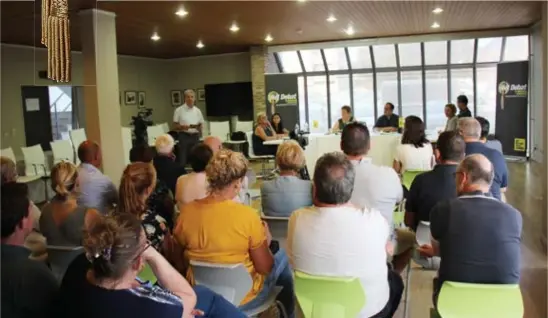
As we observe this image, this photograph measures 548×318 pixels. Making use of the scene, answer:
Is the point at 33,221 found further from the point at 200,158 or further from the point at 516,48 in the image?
the point at 516,48

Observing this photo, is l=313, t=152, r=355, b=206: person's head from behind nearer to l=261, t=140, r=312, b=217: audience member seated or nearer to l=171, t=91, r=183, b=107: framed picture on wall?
l=261, t=140, r=312, b=217: audience member seated

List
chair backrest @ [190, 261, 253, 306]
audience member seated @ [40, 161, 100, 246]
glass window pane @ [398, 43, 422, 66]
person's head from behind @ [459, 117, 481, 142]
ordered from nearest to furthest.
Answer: audience member seated @ [40, 161, 100, 246] → chair backrest @ [190, 261, 253, 306] → person's head from behind @ [459, 117, 481, 142] → glass window pane @ [398, 43, 422, 66]

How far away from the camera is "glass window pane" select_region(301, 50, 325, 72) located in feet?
48.5

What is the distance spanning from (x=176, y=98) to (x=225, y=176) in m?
12.7

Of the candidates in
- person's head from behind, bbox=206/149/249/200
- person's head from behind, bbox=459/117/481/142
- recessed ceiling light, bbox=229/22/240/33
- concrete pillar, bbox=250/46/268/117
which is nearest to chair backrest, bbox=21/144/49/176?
person's head from behind, bbox=206/149/249/200

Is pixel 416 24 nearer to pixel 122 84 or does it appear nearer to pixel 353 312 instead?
pixel 122 84

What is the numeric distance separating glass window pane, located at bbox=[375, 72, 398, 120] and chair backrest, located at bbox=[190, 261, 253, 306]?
42.0 ft

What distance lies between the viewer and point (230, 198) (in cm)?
280

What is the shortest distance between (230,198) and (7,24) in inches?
51.7

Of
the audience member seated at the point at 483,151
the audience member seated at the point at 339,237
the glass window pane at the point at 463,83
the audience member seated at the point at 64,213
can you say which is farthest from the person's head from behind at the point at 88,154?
the glass window pane at the point at 463,83

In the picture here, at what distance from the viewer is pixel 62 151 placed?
3086 mm

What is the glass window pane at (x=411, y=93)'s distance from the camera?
1458 cm

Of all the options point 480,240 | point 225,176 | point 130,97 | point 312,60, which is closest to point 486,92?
point 312,60

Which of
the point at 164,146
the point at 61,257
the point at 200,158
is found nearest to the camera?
the point at 61,257
